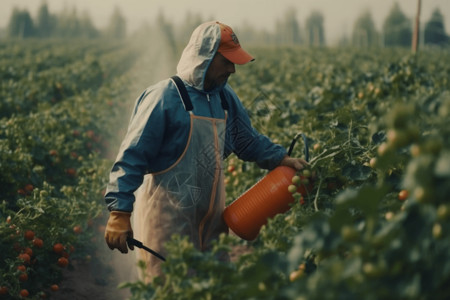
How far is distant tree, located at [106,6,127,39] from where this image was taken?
132500 millimetres

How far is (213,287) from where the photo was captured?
186cm

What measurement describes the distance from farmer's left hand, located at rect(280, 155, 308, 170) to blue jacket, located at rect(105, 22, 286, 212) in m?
0.49

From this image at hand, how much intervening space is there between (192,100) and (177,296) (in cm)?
131

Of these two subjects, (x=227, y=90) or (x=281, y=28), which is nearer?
(x=227, y=90)

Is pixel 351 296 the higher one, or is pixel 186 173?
pixel 351 296

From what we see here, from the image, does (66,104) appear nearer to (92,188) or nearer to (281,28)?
(92,188)

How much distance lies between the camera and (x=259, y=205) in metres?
2.92

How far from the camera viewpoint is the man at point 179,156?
2.74 m

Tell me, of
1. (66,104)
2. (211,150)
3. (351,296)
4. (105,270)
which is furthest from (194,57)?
(66,104)

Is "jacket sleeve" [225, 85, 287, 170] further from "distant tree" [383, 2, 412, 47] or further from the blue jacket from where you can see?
"distant tree" [383, 2, 412, 47]

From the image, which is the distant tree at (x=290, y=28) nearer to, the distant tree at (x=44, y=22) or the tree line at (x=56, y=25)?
the tree line at (x=56, y=25)

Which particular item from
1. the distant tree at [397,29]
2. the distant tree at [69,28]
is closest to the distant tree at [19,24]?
the distant tree at [69,28]

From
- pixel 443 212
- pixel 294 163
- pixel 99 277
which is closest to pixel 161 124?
pixel 294 163

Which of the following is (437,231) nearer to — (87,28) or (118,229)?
(118,229)
